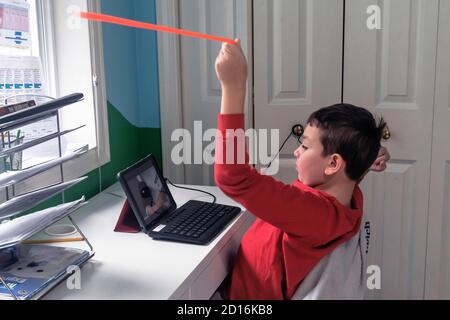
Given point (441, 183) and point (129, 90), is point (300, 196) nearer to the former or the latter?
point (441, 183)

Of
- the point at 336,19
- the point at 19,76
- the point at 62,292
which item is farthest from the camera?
the point at 336,19

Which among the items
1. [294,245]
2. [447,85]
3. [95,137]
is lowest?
[294,245]

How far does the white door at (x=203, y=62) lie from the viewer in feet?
7.06

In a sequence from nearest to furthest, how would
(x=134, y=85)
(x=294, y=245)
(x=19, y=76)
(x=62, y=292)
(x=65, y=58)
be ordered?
(x=62, y=292) < (x=294, y=245) < (x=19, y=76) < (x=65, y=58) < (x=134, y=85)

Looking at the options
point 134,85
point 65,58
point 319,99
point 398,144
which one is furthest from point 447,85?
point 65,58

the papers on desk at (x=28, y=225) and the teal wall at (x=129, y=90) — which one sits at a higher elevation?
the teal wall at (x=129, y=90)

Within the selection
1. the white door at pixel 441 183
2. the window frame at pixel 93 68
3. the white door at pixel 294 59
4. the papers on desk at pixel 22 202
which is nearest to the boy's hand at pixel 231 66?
the papers on desk at pixel 22 202

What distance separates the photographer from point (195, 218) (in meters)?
1.62

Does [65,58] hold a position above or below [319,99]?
above

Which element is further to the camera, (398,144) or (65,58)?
(398,144)

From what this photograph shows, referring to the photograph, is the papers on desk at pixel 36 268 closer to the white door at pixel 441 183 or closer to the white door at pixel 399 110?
the white door at pixel 399 110

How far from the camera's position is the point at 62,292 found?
1.18 m
